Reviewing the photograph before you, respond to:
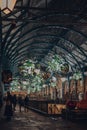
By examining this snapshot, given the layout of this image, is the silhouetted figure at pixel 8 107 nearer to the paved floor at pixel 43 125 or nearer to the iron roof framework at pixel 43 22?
the paved floor at pixel 43 125

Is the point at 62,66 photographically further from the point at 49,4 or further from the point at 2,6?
the point at 2,6

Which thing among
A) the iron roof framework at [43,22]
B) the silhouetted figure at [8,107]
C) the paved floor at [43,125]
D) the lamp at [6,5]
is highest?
the iron roof framework at [43,22]

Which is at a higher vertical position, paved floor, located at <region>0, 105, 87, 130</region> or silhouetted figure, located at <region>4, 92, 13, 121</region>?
silhouetted figure, located at <region>4, 92, 13, 121</region>

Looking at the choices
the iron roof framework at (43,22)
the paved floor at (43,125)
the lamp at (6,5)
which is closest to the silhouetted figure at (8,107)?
the paved floor at (43,125)

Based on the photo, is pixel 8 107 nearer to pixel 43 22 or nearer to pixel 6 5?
pixel 43 22

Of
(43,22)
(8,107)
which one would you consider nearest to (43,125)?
(8,107)

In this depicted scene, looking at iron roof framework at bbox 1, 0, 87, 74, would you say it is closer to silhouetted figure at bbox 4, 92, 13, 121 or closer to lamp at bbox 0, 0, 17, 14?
silhouetted figure at bbox 4, 92, 13, 121

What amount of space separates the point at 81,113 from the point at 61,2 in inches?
359

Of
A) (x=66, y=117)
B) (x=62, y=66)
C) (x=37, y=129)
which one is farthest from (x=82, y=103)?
(x=62, y=66)

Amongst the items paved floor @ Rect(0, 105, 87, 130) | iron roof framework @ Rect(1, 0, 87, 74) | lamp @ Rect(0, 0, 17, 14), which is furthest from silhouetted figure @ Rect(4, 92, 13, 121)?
lamp @ Rect(0, 0, 17, 14)

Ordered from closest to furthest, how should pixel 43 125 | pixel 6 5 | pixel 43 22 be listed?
pixel 6 5 < pixel 43 125 < pixel 43 22

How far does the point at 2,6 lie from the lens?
21.2 ft

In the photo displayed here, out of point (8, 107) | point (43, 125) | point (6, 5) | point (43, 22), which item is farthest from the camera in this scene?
point (8, 107)

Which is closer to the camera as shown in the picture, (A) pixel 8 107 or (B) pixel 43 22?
(B) pixel 43 22
